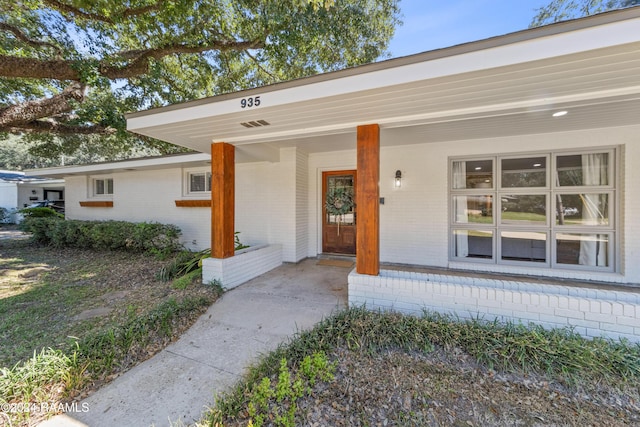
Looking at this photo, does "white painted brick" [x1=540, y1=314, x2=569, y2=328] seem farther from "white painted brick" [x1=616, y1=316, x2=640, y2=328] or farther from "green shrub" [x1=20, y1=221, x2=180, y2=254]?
"green shrub" [x1=20, y1=221, x2=180, y2=254]

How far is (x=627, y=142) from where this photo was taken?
385cm

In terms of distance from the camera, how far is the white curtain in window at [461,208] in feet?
15.9

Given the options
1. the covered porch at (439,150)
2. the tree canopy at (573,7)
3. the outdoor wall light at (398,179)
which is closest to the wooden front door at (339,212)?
the covered porch at (439,150)

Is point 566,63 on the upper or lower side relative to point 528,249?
upper

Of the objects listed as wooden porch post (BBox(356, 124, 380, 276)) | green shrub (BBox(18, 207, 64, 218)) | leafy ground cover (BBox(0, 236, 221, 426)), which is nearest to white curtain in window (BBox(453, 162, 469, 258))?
wooden porch post (BBox(356, 124, 380, 276))

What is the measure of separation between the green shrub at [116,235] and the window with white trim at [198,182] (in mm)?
1129

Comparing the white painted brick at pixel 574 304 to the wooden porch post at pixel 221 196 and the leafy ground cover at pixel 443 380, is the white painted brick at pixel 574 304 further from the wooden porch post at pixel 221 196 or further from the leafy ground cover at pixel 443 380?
the wooden porch post at pixel 221 196

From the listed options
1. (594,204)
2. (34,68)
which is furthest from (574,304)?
(34,68)

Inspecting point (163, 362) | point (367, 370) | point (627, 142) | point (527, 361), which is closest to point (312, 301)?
point (367, 370)

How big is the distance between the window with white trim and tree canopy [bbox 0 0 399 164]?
196 cm

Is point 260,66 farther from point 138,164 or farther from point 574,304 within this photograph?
point 574,304

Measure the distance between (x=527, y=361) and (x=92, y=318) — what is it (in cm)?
476

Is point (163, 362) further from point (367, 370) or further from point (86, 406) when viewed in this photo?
point (367, 370)

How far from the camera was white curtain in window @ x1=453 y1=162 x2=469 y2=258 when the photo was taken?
4852 mm
